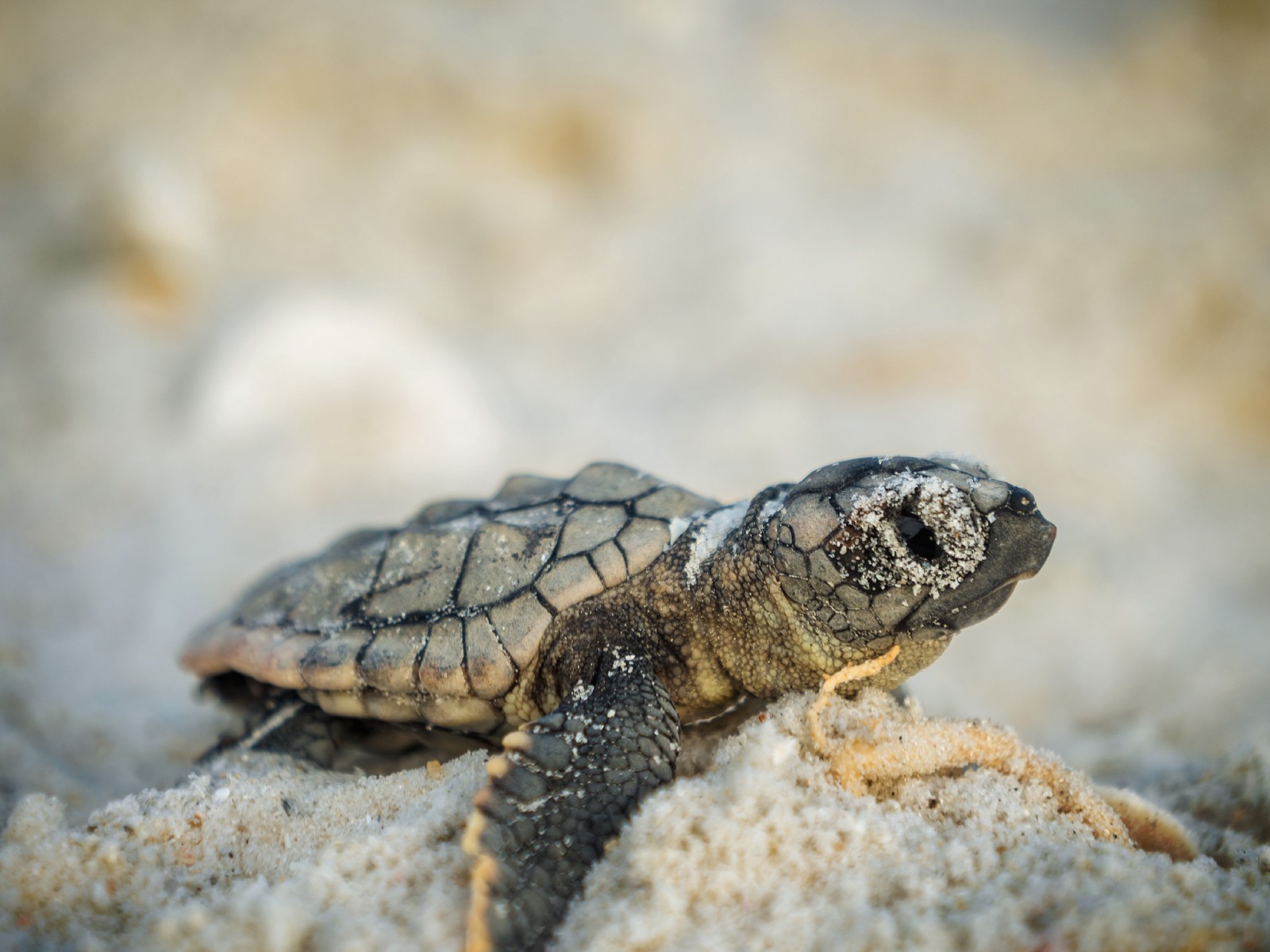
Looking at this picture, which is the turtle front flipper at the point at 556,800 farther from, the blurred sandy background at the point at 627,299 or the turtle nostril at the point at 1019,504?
the blurred sandy background at the point at 627,299

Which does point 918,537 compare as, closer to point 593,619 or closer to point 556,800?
point 593,619

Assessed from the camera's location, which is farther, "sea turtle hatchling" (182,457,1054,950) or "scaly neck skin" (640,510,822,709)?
"scaly neck skin" (640,510,822,709)

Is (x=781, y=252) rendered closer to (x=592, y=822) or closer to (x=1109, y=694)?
(x=1109, y=694)

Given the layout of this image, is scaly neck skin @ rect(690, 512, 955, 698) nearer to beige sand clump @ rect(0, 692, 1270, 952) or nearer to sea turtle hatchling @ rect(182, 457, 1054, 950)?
sea turtle hatchling @ rect(182, 457, 1054, 950)

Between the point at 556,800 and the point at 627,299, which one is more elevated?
the point at 627,299

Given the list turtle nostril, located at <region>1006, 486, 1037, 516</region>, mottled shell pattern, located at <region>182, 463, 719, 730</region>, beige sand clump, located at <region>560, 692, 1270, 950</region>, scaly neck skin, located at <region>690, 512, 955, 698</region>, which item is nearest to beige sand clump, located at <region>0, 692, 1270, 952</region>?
beige sand clump, located at <region>560, 692, 1270, 950</region>

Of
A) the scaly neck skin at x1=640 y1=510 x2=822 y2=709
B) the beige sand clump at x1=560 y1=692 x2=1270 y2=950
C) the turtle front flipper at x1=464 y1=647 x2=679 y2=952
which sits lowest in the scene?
the beige sand clump at x1=560 y1=692 x2=1270 y2=950

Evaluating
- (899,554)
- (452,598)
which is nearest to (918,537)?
(899,554)

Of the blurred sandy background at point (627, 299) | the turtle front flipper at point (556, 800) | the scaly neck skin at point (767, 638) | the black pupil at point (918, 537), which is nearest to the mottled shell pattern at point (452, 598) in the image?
the scaly neck skin at point (767, 638)
